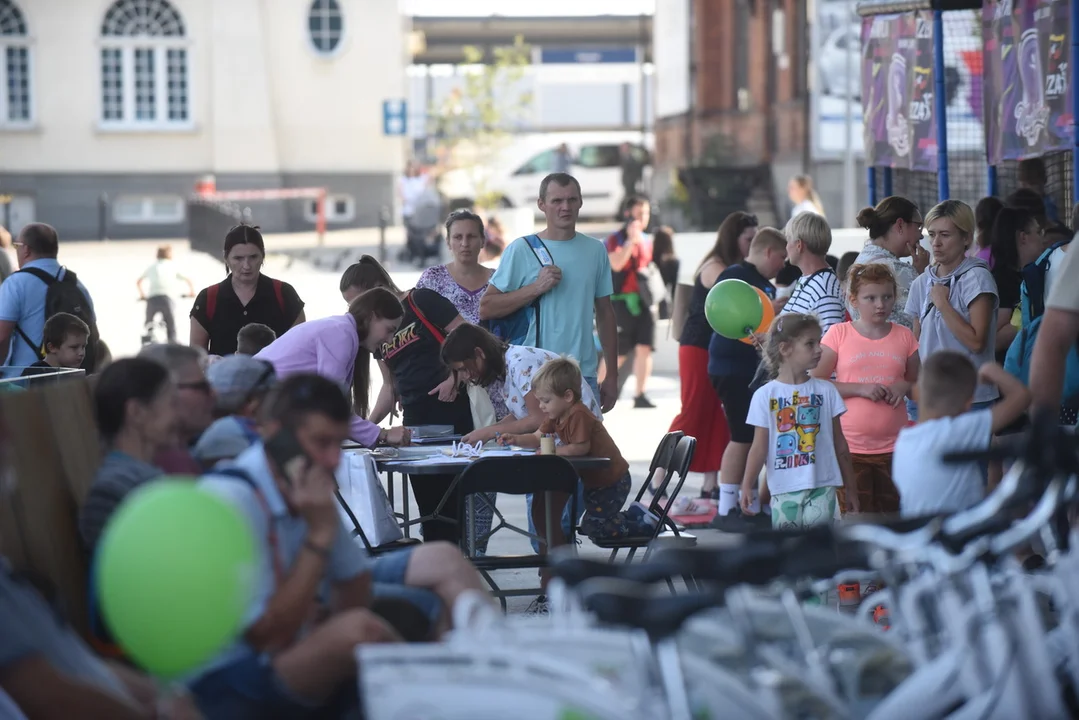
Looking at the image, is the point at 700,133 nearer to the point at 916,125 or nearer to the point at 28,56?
the point at 28,56

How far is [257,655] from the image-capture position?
435 cm

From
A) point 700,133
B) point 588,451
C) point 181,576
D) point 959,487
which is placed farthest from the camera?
point 700,133

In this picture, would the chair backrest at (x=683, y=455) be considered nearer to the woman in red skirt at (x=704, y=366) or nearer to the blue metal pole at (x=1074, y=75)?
the woman in red skirt at (x=704, y=366)

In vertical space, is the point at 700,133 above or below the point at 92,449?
above

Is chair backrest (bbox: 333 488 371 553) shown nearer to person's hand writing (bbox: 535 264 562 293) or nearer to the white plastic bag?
the white plastic bag

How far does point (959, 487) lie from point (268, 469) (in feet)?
7.34

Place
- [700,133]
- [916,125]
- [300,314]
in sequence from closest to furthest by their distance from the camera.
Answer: [300,314], [916,125], [700,133]

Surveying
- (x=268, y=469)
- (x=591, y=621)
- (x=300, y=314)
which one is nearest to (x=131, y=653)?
(x=268, y=469)

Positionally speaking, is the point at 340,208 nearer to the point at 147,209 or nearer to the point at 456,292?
the point at 147,209

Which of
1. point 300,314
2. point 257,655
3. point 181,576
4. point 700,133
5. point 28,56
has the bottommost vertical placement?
point 257,655

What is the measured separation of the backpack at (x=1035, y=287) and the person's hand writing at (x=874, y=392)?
933 millimetres

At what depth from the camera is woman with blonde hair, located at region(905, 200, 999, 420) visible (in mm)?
7711

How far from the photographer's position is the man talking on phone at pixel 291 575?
4.29 metres

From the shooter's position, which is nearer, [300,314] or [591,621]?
[591,621]
